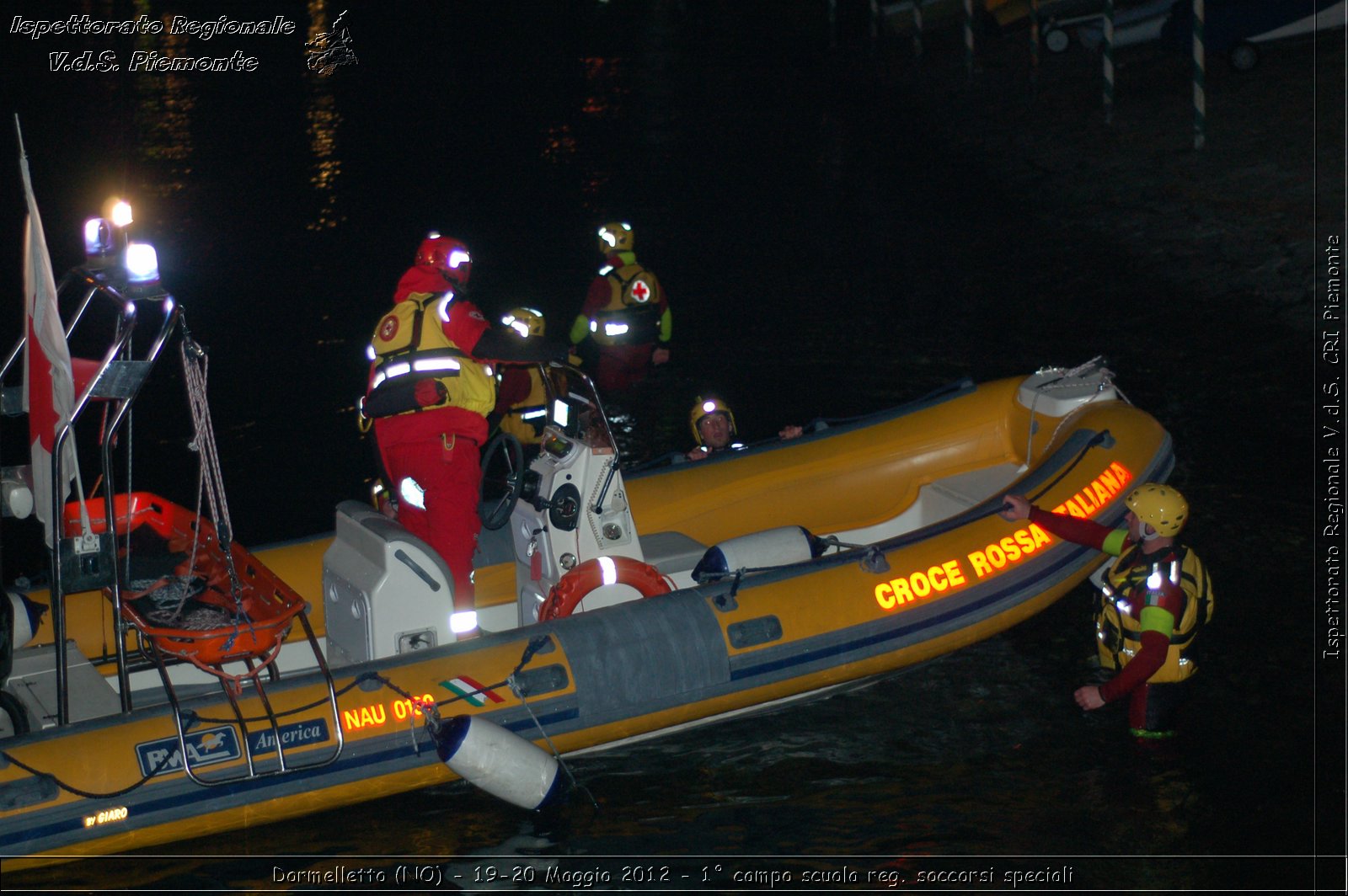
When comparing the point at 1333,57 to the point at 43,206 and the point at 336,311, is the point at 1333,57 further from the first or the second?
the point at 43,206

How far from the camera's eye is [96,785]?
4.43m

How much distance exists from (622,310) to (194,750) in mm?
4107

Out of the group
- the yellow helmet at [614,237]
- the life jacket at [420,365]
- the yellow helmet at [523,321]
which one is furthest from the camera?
the yellow helmet at [614,237]

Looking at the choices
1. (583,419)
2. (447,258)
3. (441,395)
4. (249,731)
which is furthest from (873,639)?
(249,731)

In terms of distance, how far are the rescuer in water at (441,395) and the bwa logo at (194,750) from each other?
0.93 meters

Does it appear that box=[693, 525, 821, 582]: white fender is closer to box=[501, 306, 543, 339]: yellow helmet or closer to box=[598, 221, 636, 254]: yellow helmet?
box=[501, 306, 543, 339]: yellow helmet

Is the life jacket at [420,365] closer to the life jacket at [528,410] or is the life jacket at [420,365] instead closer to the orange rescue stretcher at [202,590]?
the orange rescue stretcher at [202,590]

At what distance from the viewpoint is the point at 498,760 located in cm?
466

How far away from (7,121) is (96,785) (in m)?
17.6

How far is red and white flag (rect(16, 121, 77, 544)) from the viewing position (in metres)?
4.16

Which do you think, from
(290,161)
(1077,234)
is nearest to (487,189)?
(290,161)

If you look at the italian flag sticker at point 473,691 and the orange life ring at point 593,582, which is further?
the orange life ring at point 593,582

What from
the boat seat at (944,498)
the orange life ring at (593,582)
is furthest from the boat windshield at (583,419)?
the boat seat at (944,498)

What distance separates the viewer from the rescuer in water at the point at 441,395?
16.9 feet
